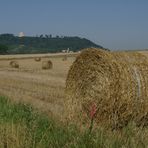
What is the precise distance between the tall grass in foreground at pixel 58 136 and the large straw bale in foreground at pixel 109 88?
1.42m

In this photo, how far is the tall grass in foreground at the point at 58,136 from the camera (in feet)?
16.2

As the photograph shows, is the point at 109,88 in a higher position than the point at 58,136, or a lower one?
higher

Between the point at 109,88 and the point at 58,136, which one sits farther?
the point at 109,88

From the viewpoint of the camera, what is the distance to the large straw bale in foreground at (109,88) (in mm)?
8109

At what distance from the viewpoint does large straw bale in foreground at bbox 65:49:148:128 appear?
811 centimetres

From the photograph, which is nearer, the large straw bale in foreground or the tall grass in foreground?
the tall grass in foreground

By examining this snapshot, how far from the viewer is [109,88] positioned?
846cm

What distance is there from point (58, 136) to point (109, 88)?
3.02 metres

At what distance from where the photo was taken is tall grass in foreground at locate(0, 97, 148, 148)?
493 cm

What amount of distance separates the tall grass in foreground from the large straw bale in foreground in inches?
55.8

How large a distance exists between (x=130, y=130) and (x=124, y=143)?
0.37 metres

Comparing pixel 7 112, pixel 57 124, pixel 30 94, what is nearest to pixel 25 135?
pixel 57 124

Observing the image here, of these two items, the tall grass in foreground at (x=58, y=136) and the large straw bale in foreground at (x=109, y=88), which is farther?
the large straw bale in foreground at (x=109, y=88)

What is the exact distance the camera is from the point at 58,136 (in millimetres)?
5617
